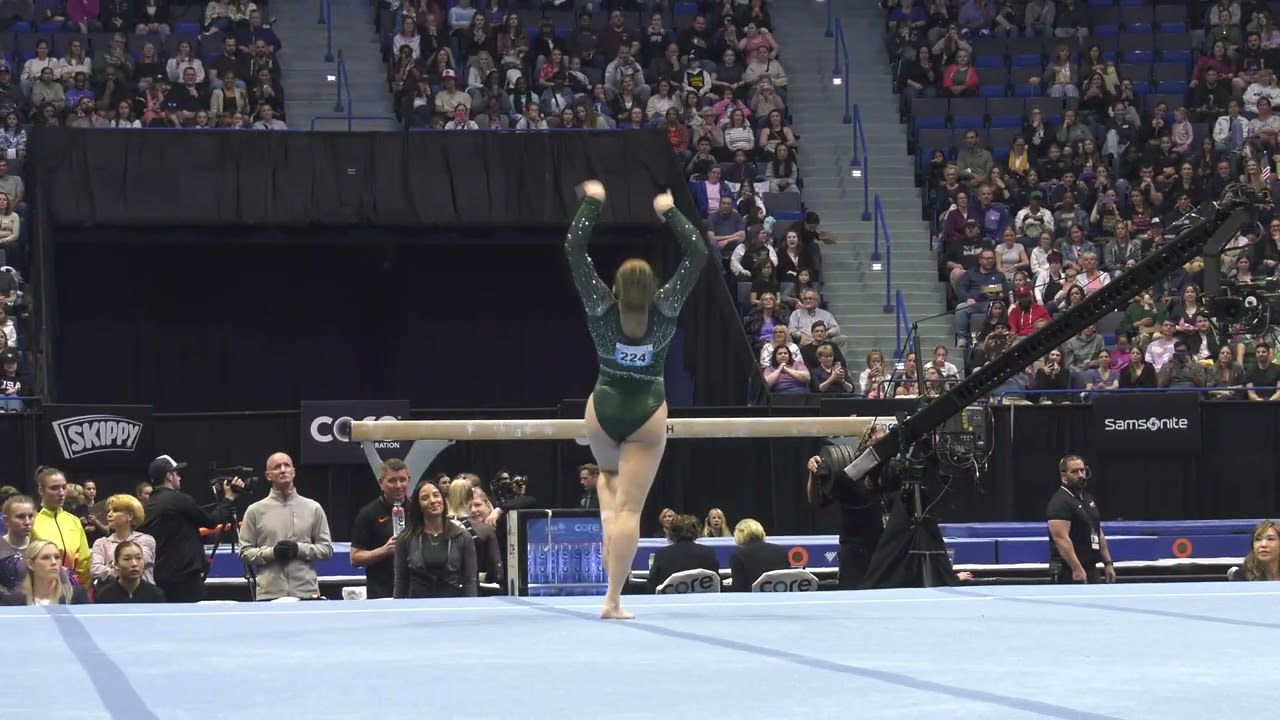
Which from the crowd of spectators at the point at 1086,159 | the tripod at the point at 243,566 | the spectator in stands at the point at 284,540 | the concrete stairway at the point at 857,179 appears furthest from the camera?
the concrete stairway at the point at 857,179

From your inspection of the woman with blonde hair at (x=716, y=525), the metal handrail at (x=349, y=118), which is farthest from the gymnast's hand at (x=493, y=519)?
the metal handrail at (x=349, y=118)

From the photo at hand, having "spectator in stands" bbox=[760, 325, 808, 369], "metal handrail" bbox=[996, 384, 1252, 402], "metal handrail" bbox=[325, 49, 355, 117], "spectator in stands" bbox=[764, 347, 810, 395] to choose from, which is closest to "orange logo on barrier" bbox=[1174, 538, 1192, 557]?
"metal handrail" bbox=[996, 384, 1252, 402]

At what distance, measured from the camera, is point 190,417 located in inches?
580

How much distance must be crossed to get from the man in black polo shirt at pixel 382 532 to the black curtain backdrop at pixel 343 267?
6265mm

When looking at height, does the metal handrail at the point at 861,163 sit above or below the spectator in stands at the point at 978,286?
above

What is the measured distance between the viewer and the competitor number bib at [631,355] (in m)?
6.27

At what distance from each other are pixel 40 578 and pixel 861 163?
44.2 ft

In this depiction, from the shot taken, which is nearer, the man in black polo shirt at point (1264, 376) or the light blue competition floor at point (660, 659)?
the light blue competition floor at point (660, 659)

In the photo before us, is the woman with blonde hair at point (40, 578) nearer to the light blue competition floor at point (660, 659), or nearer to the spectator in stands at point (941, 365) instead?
the light blue competition floor at point (660, 659)

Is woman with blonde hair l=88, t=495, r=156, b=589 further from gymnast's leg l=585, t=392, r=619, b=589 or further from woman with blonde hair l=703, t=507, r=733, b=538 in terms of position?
woman with blonde hair l=703, t=507, r=733, b=538

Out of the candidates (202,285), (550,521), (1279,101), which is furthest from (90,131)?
(1279,101)

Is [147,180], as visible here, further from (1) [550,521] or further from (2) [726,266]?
(1) [550,521]

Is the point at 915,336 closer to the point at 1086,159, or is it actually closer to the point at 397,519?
the point at 397,519

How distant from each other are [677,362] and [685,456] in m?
3.39
